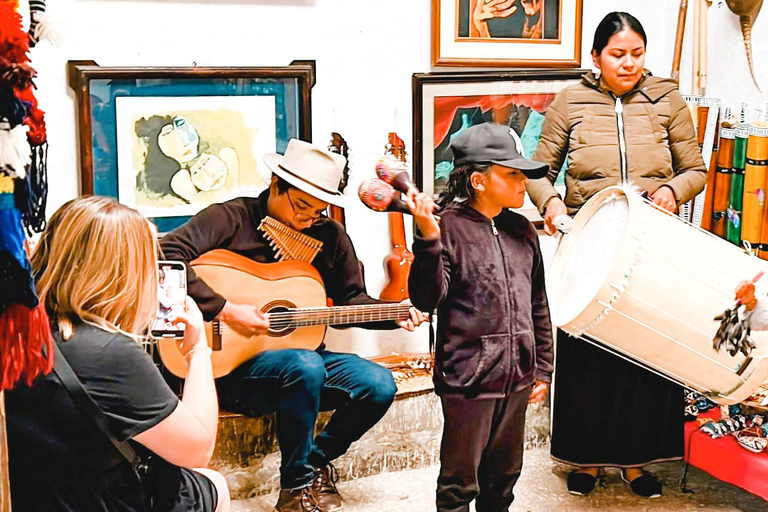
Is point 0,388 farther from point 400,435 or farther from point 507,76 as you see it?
point 507,76

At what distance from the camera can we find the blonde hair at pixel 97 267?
1.73 metres

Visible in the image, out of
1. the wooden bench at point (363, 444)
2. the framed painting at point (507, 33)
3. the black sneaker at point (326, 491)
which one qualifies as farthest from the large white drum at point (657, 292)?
the framed painting at point (507, 33)

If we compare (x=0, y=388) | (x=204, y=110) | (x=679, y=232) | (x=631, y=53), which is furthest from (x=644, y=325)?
(x=0, y=388)

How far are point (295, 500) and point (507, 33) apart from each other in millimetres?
1952

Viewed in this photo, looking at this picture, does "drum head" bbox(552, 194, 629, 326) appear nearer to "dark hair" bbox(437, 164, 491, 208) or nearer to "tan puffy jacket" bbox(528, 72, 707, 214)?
"tan puffy jacket" bbox(528, 72, 707, 214)

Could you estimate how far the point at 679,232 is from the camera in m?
2.65

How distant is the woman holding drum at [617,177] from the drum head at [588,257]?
0.22 metres

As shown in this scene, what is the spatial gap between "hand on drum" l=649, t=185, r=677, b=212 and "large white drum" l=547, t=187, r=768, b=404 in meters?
0.28

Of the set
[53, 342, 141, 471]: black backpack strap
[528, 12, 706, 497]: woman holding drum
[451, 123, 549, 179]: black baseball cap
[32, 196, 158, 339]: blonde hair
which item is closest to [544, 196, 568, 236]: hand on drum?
[528, 12, 706, 497]: woman holding drum

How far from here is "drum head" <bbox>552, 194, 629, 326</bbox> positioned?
2580mm

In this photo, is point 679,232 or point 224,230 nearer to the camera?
point 679,232

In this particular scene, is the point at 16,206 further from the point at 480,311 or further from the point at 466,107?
the point at 466,107

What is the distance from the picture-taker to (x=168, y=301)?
192 cm

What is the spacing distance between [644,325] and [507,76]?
4.64ft
